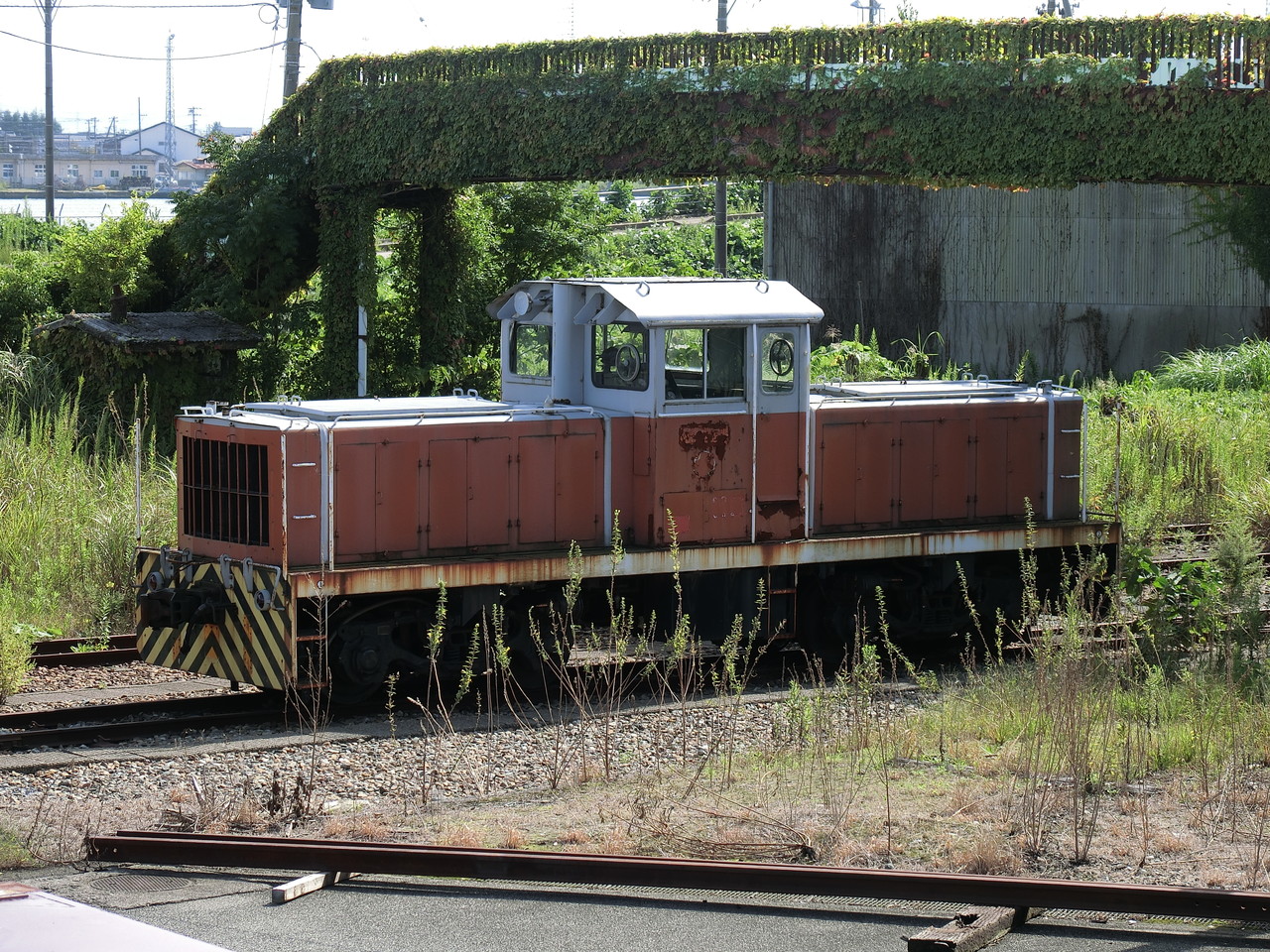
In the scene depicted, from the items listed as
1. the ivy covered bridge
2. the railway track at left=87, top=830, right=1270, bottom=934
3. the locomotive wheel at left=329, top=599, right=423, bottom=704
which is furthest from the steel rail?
the ivy covered bridge

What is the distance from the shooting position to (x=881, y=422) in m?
13.0

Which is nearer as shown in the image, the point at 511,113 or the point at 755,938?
the point at 755,938

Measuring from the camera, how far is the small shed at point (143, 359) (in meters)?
19.6

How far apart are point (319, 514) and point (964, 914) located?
611cm

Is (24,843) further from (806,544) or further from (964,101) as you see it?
(964,101)

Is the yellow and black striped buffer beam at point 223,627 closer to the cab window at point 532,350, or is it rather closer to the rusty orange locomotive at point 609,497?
the rusty orange locomotive at point 609,497

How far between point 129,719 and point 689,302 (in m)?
5.12

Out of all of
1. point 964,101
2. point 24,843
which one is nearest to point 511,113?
point 964,101

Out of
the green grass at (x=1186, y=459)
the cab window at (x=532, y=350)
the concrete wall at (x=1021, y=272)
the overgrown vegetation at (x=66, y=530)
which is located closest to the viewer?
the cab window at (x=532, y=350)

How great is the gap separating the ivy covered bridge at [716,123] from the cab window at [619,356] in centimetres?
611

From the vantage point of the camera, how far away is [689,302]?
11.9 meters

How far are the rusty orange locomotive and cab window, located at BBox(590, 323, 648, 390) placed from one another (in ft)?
0.06

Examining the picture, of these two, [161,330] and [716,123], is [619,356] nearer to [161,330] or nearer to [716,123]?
[716,123]

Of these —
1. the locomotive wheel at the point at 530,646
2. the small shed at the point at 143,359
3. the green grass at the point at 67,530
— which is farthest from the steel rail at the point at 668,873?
the small shed at the point at 143,359
